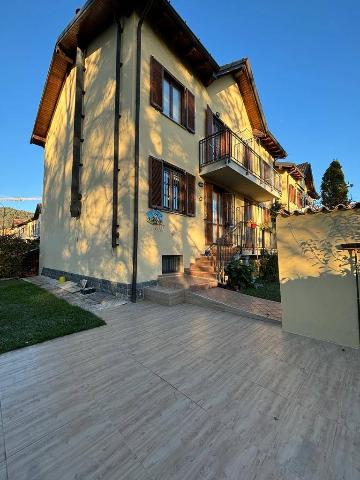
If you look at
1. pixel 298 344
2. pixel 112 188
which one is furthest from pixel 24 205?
pixel 298 344

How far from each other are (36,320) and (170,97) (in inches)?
325

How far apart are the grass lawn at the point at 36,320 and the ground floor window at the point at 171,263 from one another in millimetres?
2983

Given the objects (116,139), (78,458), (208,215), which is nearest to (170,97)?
(116,139)

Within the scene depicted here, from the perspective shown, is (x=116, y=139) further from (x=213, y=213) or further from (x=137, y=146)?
(x=213, y=213)

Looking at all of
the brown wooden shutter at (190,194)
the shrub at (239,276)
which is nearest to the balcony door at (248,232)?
the shrub at (239,276)

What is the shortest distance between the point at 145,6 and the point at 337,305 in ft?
30.7

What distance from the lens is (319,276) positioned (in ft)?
13.6

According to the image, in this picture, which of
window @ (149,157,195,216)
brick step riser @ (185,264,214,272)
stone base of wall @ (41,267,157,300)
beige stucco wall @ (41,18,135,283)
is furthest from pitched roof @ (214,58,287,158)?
stone base of wall @ (41,267,157,300)

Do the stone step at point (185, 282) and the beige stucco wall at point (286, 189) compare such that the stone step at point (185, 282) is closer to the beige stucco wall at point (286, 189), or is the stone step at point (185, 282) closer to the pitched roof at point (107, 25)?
the pitched roof at point (107, 25)

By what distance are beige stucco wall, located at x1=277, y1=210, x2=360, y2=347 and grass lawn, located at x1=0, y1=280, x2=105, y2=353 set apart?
151 inches

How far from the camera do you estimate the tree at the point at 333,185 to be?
1669cm

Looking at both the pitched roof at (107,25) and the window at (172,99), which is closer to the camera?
the pitched roof at (107,25)

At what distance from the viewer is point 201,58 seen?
9258 millimetres

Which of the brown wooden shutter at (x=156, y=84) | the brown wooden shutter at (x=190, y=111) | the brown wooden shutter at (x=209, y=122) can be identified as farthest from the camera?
the brown wooden shutter at (x=209, y=122)
